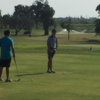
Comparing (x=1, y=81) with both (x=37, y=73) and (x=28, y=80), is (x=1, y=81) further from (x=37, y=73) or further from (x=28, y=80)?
(x=37, y=73)

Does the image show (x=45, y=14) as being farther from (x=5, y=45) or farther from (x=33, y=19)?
(x=5, y=45)

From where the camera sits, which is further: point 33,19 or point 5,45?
point 33,19

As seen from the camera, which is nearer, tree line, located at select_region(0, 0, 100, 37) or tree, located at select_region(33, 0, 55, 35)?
tree line, located at select_region(0, 0, 100, 37)

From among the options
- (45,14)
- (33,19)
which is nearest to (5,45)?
(45,14)

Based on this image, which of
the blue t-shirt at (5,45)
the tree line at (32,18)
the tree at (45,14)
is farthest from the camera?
the tree at (45,14)

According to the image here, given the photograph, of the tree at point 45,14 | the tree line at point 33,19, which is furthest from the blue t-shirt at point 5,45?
the tree at point 45,14

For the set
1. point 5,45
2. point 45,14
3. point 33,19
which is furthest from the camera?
point 33,19

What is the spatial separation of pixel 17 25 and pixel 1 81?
99398 millimetres

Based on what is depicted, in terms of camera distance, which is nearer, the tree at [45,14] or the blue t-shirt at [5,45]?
the blue t-shirt at [5,45]

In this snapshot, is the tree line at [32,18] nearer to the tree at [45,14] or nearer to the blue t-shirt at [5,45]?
the tree at [45,14]

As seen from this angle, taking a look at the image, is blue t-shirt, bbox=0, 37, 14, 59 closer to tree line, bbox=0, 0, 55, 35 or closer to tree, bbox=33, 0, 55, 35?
tree line, bbox=0, 0, 55, 35

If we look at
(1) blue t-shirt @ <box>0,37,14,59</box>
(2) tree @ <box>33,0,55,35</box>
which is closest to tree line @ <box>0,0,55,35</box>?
(2) tree @ <box>33,0,55,35</box>

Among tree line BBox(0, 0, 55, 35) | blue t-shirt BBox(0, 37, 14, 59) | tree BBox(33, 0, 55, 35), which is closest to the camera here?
blue t-shirt BBox(0, 37, 14, 59)

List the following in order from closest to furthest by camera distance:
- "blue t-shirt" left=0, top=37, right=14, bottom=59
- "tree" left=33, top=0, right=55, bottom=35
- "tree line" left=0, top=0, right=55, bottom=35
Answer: "blue t-shirt" left=0, top=37, right=14, bottom=59, "tree line" left=0, top=0, right=55, bottom=35, "tree" left=33, top=0, right=55, bottom=35
